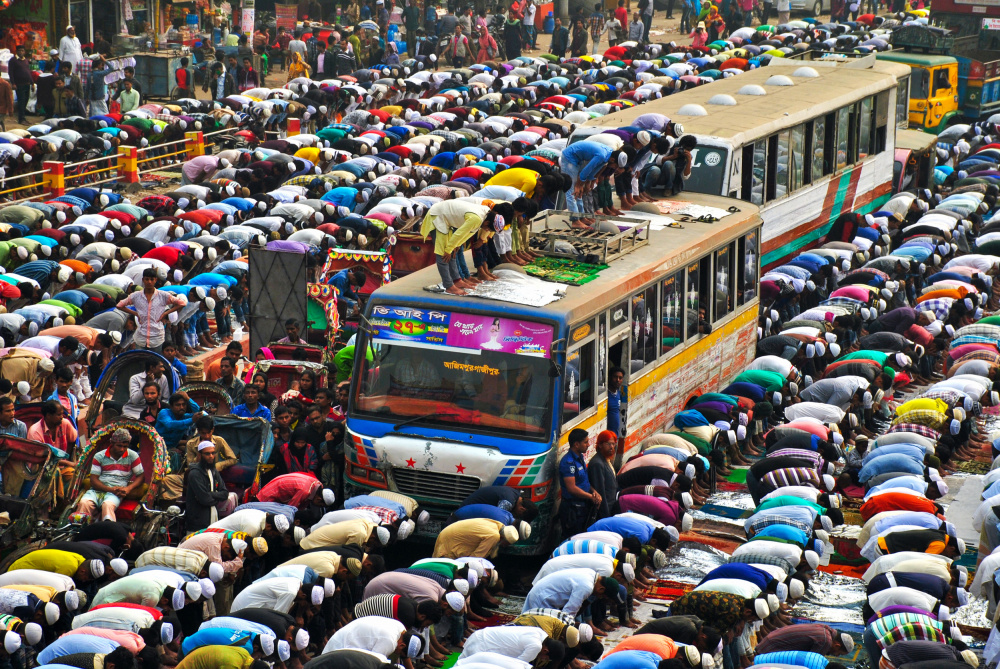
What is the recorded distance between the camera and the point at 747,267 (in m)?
16.4

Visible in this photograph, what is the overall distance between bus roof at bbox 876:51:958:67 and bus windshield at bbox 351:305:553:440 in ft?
71.8

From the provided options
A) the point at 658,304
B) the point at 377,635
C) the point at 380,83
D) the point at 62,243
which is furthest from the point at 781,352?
the point at 380,83

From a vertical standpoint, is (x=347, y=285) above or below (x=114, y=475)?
above

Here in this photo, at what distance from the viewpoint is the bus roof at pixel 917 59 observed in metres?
31.9

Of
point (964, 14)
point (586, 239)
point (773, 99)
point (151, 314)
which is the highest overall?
point (964, 14)

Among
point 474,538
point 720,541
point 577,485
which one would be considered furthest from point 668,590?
point 474,538

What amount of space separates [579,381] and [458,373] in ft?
3.61

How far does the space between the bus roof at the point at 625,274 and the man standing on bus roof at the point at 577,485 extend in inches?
40.1

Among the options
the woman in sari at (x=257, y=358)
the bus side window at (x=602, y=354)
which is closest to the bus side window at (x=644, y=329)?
the bus side window at (x=602, y=354)

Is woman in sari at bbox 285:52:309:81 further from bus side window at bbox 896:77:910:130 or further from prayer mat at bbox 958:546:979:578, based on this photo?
prayer mat at bbox 958:546:979:578

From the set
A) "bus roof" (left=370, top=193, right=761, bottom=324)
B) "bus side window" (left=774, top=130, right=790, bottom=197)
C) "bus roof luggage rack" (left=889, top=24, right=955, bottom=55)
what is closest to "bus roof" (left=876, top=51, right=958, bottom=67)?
"bus roof luggage rack" (left=889, top=24, right=955, bottom=55)

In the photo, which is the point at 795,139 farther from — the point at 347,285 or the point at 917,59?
the point at 917,59

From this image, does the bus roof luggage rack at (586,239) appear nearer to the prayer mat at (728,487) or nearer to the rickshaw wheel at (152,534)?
the prayer mat at (728,487)

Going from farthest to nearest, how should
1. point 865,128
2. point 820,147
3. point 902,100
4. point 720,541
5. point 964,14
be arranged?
point 964,14, point 902,100, point 865,128, point 820,147, point 720,541
